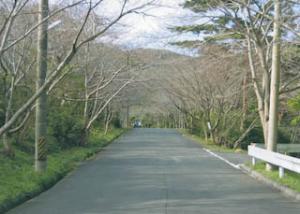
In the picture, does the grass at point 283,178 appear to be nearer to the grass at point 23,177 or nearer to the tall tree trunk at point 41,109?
the grass at point 23,177

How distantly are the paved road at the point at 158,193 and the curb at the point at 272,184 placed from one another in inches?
9.6

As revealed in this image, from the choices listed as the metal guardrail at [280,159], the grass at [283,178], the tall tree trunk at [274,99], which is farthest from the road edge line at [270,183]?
the tall tree trunk at [274,99]

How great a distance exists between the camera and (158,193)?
13836 mm

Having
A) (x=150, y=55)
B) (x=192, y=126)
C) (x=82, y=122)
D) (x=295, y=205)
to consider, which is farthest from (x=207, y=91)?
(x=295, y=205)

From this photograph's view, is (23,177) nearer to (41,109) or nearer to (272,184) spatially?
(41,109)

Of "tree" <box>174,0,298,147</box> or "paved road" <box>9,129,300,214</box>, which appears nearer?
"paved road" <box>9,129,300,214</box>

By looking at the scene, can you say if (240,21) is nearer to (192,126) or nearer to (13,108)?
(13,108)

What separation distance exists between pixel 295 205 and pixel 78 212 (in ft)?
15.5

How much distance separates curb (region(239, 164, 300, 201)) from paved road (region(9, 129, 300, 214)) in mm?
245

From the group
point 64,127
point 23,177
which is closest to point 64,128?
point 64,127

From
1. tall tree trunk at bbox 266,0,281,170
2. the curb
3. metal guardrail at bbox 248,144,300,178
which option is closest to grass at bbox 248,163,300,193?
the curb

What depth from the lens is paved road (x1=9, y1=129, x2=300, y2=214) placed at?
1141cm

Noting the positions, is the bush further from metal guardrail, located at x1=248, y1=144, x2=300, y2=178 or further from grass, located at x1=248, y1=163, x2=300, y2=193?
grass, located at x1=248, y1=163, x2=300, y2=193

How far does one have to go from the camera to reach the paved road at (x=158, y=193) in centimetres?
1141
